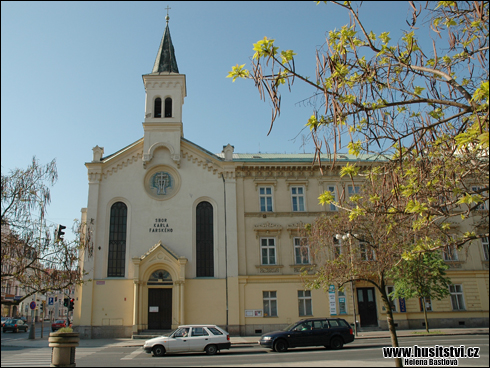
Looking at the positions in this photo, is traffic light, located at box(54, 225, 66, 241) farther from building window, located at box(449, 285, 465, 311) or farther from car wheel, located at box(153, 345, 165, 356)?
building window, located at box(449, 285, 465, 311)

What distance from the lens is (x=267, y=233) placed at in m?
30.9

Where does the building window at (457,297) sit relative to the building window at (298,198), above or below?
below

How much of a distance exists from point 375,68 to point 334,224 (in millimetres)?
14792

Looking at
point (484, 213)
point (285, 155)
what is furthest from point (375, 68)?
point (285, 155)

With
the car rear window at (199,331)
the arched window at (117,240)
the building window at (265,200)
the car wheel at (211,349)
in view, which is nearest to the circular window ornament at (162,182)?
the arched window at (117,240)

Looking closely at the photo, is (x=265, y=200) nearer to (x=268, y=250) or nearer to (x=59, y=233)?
(x=268, y=250)

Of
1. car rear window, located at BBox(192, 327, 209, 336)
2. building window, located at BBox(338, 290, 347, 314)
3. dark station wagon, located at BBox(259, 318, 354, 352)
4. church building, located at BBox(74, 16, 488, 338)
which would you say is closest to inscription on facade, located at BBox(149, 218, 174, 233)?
church building, located at BBox(74, 16, 488, 338)

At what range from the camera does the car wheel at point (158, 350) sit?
736 inches

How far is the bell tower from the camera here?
104ft

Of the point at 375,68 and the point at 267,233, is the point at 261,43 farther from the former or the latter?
the point at 267,233

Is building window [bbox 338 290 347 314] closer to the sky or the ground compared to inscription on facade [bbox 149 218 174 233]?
closer to the ground

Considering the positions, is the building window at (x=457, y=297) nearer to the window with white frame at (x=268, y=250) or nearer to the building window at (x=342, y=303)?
the building window at (x=342, y=303)

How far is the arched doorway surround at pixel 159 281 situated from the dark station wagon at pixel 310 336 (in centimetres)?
1011

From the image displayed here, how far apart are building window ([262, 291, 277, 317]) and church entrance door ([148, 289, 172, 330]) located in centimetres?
669
